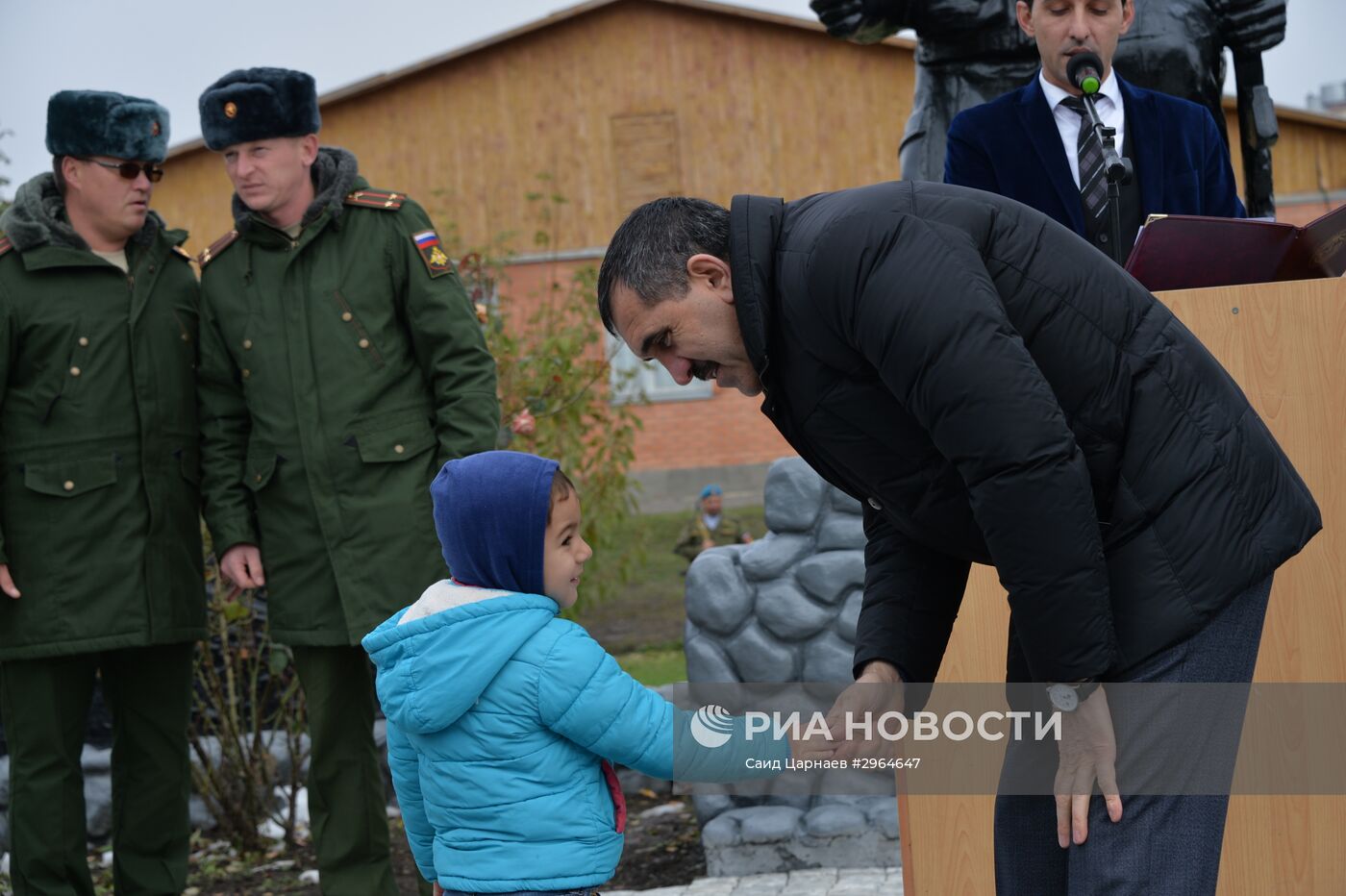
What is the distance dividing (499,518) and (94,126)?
228 cm

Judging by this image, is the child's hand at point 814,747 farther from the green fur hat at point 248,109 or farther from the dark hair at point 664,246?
the green fur hat at point 248,109

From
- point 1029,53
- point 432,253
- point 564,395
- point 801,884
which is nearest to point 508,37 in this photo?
point 564,395

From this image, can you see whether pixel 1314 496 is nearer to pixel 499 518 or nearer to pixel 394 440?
pixel 499 518

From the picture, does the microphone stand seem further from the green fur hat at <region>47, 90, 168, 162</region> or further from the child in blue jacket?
the green fur hat at <region>47, 90, 168, 162</region>

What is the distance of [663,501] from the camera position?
20.8 metres

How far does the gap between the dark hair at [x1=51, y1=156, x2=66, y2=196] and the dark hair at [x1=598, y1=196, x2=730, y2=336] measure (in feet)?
8.74

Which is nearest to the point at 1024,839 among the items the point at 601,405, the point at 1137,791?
the point at 1137,791

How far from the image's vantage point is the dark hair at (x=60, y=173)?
4.39 metres

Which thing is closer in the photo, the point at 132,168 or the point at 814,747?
the point at 814,747

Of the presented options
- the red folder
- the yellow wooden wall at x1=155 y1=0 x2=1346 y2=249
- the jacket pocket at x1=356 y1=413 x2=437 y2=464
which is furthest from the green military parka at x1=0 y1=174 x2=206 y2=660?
the yellow wooden wall at x1=155 y1=0 x2=1346 y2=249

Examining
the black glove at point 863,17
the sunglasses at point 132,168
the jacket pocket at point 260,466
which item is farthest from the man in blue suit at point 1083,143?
the sunglasses at point 132,168

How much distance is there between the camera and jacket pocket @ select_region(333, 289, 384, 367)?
4180 mm

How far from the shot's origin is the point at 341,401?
4156 millimetres

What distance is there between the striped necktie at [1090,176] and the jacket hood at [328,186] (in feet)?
6.07
